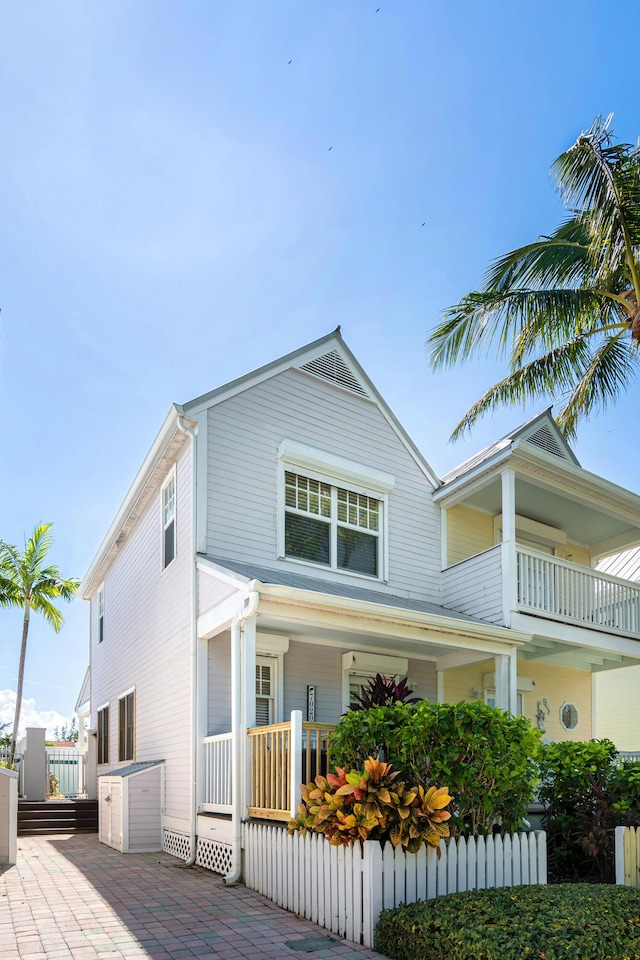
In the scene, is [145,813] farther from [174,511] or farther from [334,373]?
[334,373]

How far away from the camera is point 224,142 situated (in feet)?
39.5

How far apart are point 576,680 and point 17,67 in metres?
14.9

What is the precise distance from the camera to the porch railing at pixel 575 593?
13203 millimetres

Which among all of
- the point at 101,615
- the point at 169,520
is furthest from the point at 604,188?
the point at 101,615

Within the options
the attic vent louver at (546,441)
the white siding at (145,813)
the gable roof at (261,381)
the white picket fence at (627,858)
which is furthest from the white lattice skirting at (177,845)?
the attic vent louver at (546,441)

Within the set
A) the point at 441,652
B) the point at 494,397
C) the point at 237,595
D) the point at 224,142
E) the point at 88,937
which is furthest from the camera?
the point at 494,397

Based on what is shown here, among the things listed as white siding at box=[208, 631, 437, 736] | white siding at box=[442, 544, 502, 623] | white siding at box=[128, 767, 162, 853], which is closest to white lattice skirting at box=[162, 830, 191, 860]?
white siding at box=[128, 767, 162, 853]

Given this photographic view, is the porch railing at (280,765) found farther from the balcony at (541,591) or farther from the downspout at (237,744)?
the balcony at (541,591)

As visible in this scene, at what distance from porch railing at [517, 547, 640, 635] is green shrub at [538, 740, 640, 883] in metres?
3.20

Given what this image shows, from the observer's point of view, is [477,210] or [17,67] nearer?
[17,67]

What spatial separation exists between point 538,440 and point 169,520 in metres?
7.38

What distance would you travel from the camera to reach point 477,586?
13445mm

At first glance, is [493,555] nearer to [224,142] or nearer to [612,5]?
[224,142]

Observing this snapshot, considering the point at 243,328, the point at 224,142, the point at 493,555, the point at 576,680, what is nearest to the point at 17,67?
the point at 224,142
